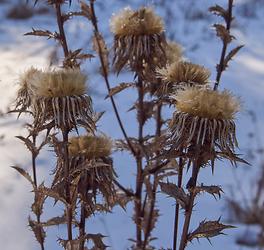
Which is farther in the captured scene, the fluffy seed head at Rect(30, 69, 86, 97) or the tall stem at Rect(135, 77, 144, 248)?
the tall stem at Rect(135, 77, 144, 248)

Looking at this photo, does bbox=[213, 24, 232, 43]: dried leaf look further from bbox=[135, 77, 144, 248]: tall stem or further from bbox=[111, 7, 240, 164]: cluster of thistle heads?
bbox=[135, 77, 144, 248]: tall stem

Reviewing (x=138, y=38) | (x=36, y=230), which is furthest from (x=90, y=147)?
(x=138, y=38)

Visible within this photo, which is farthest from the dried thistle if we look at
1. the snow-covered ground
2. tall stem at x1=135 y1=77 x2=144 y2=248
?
tall stem at x1=135 y1=77 x2=144 y2=248

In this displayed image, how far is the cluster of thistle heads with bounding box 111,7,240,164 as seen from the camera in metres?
1.31

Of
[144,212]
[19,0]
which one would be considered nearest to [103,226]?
[144,212]

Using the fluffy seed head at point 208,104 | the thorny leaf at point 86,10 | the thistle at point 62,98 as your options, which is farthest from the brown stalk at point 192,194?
the thorny leaf at point 86,10

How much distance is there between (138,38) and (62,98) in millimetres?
710

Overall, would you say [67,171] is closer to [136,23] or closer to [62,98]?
[62,98]

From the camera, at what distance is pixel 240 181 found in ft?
13.9

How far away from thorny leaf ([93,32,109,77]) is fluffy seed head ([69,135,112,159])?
64 centimetres

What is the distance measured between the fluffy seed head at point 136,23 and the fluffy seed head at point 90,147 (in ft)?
1.61

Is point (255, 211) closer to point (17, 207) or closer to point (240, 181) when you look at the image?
point (240, 181)

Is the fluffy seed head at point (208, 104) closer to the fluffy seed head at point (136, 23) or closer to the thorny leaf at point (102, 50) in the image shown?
the fluffy seed head at point (136, 23)

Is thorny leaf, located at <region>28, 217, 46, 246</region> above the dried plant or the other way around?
the other way around
